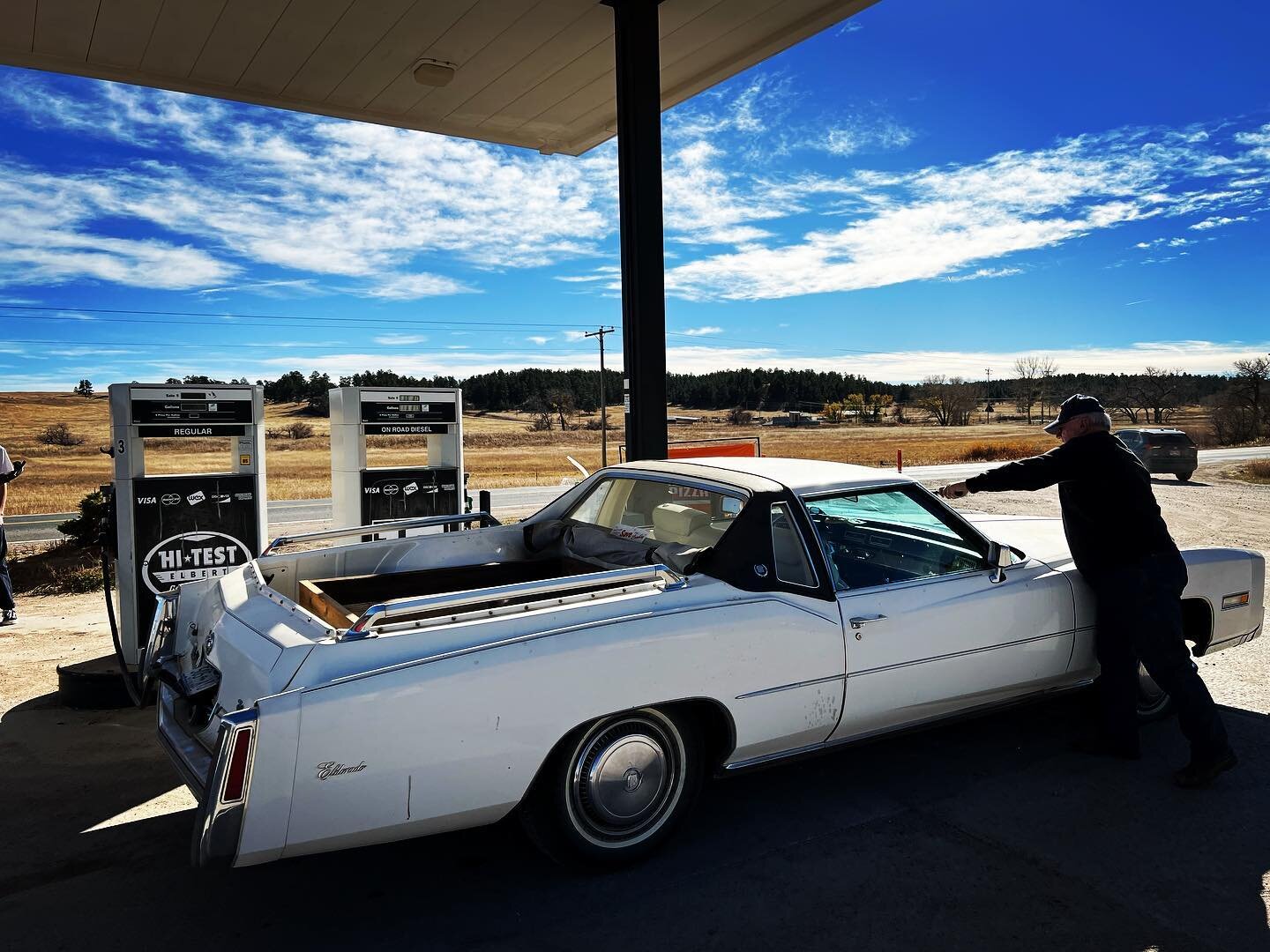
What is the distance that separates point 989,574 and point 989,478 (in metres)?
0.48

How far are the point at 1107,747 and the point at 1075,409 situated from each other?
5.34 ft

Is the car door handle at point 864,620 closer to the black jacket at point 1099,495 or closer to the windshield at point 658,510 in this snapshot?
the windshield at point 658,510

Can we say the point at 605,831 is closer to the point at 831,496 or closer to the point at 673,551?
the point at 673,551

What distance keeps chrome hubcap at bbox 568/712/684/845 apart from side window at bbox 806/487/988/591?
1039 millimetres

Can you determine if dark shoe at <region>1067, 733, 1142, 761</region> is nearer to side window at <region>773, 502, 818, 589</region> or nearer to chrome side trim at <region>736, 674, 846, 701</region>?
chrome side trim at <region>736, 674, 846, 701</region>

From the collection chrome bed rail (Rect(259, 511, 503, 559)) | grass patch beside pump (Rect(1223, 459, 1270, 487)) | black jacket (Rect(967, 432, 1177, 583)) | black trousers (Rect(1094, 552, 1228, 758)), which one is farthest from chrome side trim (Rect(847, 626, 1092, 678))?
grass patch beside pump (Rect(1223, 459, 1270, 487))

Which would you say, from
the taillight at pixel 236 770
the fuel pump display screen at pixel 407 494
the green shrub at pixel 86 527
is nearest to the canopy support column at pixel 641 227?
the fuel pump display screen at pixel 407 494

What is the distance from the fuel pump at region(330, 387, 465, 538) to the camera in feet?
22.6

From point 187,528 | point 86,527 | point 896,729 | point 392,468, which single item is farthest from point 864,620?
point 86,527

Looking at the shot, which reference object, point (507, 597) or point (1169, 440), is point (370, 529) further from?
point (1169, 440)

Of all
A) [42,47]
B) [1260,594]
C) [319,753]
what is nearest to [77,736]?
[319,753]

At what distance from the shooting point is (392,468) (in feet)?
22.8

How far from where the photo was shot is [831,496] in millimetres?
3953

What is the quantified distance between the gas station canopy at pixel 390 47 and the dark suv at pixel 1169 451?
1966 cm
